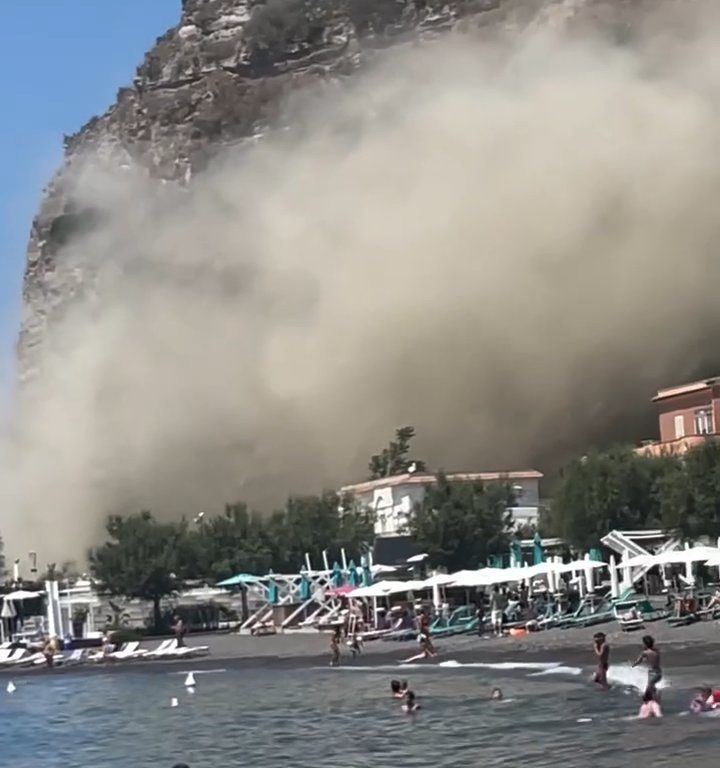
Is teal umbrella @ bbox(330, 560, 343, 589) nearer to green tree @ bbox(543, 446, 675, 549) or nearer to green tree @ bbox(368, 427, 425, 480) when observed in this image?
green tree @ bbox(543, 446, 675, 549)

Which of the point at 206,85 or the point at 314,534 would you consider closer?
the point at 314,534

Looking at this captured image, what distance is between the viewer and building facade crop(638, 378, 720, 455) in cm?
8138

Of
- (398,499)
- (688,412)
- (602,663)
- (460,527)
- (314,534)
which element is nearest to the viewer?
(602,663)

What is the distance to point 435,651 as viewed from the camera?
43438 mm

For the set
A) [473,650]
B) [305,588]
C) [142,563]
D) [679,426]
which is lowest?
[473,650]

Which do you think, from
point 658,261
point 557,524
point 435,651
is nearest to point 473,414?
point 658,261

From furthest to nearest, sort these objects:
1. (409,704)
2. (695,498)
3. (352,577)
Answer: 1. (352,577)
2. (695,498)
3. (409,704)

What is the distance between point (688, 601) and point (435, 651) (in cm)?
679

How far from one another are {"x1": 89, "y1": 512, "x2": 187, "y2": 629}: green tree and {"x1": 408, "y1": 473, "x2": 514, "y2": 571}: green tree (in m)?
11.1

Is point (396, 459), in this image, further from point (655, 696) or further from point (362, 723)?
point (655, 696)

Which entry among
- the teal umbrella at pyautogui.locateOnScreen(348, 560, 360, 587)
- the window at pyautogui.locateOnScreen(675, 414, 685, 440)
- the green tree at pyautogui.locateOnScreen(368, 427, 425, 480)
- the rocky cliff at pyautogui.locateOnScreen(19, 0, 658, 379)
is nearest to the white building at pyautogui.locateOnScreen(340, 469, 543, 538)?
the green tree at pyautogui.locateOnScreen(368, 427, 425, 480)

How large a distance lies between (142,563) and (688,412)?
1266 inches

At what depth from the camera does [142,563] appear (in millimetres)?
68812

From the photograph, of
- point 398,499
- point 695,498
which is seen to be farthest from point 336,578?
point 398,499
